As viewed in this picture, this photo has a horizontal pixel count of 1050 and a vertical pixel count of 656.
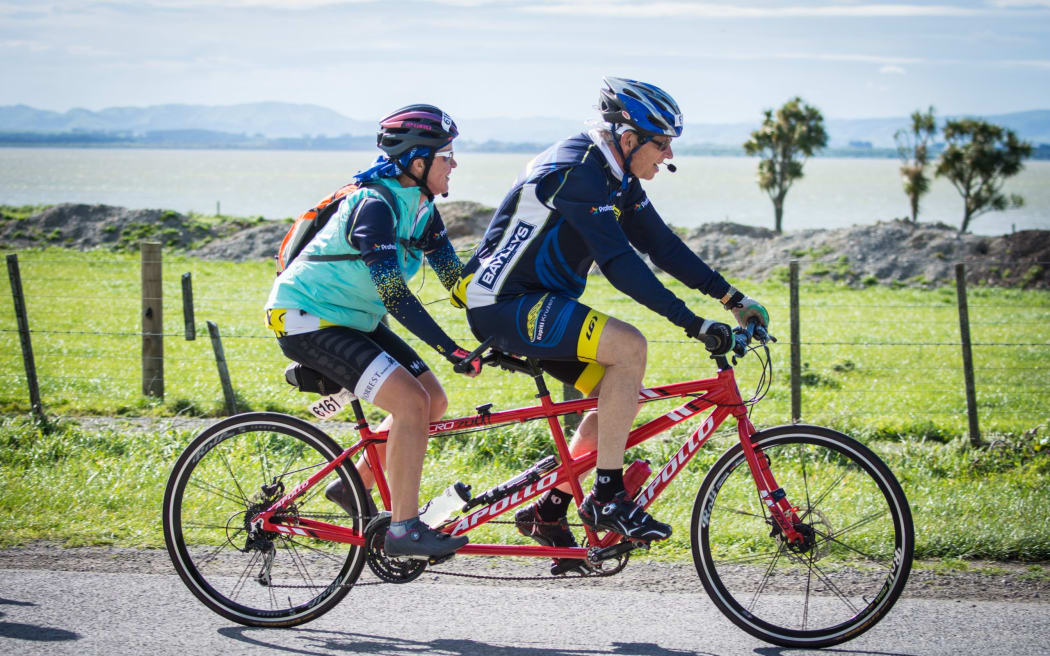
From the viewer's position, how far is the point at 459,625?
427cm

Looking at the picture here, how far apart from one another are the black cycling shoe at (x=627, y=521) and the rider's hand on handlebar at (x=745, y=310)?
954 millimetres

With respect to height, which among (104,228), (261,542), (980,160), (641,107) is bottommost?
(261,542)

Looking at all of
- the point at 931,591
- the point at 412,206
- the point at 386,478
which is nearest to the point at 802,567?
the point at 931,591

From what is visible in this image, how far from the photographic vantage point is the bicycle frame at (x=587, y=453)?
4.23 meters

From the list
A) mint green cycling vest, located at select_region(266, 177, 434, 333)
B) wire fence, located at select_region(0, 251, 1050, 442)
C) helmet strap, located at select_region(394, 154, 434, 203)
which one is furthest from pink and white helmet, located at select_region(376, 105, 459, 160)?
wire fence, located at select_region(0, 251, 1050, 442)

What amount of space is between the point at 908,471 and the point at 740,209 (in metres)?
120

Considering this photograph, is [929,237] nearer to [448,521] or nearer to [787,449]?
[787,449]

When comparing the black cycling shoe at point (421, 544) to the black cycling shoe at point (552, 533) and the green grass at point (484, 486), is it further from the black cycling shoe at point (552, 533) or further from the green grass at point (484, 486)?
the green grass at point (484, 486)

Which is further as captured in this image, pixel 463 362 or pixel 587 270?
pixel 587 270

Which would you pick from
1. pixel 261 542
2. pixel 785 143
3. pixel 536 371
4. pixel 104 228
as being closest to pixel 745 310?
pixel 536 371

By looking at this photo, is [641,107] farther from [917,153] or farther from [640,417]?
[917,153]

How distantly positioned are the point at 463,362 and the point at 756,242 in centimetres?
3095

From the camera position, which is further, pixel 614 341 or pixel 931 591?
pixel 931 591

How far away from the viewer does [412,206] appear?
14.0 feet
